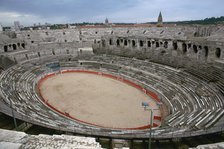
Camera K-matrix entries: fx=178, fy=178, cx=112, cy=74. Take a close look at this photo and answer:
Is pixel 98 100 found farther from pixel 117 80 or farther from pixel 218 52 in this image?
pixel 218 52

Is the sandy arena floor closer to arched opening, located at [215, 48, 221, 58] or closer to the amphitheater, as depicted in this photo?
the amphitheater

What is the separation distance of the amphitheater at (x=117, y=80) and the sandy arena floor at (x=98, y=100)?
0.10 meters

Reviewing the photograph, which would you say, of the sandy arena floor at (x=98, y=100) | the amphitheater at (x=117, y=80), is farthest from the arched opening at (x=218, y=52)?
the sandy arena floor at (x=98, y=100)

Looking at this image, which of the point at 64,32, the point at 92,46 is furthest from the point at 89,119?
the point at 64,32

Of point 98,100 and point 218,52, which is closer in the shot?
point 218,52

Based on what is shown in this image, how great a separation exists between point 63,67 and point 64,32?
40.1 feet

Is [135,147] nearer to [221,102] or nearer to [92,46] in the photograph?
[221,102]

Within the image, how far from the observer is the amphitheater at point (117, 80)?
14.2m

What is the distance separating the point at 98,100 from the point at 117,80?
25.1ft

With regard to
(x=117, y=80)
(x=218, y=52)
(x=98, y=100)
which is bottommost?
(x=98, y=100)

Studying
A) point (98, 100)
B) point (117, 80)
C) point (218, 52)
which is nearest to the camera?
point (218, 52)

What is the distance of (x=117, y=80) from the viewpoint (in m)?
28.8

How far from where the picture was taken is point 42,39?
130ft

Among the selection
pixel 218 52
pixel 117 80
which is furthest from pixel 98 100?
pixel 218 52
